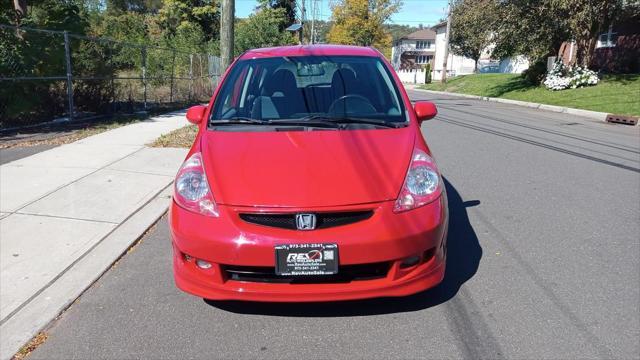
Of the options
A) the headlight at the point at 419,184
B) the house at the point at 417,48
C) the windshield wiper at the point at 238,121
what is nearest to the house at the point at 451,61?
the house at the point at 417,48

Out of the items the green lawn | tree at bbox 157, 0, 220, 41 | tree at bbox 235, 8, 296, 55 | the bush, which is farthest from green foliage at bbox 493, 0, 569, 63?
tree at bbox 157, 0, 220, 41

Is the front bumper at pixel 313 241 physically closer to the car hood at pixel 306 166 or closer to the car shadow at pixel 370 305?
the car hood at pixel 306 166

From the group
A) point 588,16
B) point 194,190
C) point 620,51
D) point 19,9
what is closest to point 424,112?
point 194,190

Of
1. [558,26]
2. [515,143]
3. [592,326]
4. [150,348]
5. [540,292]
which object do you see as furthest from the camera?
[558,26]

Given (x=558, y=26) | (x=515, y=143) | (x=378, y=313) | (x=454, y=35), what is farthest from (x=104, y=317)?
(x=454, y=35)

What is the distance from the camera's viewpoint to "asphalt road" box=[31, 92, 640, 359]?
2.78 m

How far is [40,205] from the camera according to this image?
499 cm

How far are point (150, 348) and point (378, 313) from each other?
4.56ft

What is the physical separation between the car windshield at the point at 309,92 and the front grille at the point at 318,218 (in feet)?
3.55

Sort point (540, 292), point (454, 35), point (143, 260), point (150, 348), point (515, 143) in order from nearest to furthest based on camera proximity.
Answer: point (150, 348)
point (540, 292)
point (143, 260)
point (515, 143)
point (454, 35)

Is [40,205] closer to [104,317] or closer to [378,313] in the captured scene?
[104,317]

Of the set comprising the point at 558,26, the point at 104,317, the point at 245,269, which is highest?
the point at 558,26

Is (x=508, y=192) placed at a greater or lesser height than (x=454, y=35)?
lesser

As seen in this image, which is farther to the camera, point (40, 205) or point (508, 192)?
point (508, 192)
